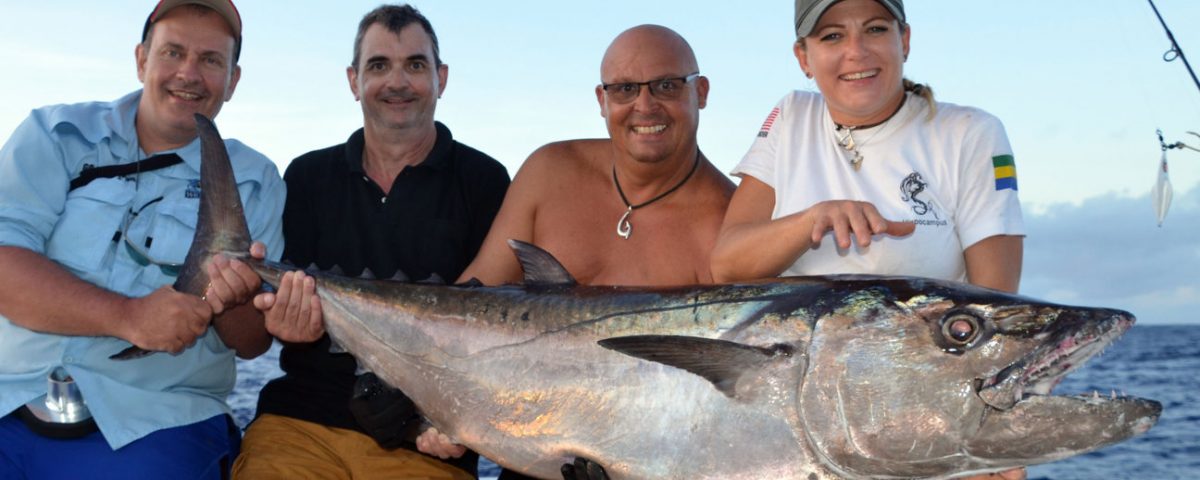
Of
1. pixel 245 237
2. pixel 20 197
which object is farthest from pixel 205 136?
pixel 20 197

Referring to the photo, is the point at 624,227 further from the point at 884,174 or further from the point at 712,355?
the point at 712,355

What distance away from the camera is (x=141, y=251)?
13.5ft

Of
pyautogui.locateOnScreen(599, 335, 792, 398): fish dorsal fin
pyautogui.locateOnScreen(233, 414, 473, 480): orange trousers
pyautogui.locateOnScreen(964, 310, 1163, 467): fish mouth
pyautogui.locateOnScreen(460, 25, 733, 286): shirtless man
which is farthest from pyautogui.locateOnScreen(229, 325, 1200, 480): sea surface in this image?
pyautogui.locateOnScreen(233, 414, 473, 480): orange trousers

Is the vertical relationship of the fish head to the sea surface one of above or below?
above

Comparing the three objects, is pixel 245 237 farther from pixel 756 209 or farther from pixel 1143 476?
pixel 1143 476

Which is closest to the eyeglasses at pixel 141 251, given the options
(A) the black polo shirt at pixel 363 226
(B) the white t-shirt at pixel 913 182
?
(A) the black polo shirt at pixel 363 226

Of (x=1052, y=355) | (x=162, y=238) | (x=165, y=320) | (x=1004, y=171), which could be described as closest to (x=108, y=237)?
(x=162, y=238)

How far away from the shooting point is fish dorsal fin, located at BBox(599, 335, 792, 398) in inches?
112

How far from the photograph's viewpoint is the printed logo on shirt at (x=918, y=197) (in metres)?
3.34

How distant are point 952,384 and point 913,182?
0.92 metres

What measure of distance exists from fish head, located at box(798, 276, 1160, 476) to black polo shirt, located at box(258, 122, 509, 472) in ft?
7.00

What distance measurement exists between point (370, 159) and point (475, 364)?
68.6 inches

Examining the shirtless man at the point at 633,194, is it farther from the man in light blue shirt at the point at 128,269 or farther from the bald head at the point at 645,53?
the man in light blue shirt at the point at 128,269

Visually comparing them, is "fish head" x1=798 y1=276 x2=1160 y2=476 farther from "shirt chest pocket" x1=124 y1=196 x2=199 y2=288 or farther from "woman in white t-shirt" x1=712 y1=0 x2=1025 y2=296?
"shirt chest pocket" x1=124 y1=196 x2=199 y2=288
